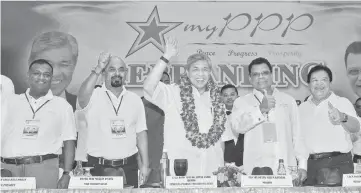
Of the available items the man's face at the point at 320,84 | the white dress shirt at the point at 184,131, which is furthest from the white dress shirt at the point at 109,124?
the man's face at the point at 320,84

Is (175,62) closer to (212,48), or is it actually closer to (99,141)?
(212,48)

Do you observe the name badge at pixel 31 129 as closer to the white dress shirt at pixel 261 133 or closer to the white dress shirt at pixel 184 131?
the white dress shirt at pixel 184 131

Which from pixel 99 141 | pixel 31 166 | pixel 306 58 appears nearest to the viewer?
pixel 31 166

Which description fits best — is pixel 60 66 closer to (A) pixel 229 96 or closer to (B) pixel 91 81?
(B) pixel 91 81

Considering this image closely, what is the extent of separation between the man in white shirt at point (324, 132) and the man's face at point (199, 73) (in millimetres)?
815

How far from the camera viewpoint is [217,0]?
5121 mm

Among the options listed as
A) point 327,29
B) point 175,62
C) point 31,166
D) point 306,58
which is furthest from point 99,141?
point 327,29

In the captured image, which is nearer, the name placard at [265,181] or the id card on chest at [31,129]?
the name placard at [265,181]

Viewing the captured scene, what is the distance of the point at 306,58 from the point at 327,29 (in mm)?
419

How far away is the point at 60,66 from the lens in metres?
5.00

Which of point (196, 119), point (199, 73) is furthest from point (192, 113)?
point (199, 73)

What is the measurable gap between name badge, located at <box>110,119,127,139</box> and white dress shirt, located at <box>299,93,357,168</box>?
51.6 inches

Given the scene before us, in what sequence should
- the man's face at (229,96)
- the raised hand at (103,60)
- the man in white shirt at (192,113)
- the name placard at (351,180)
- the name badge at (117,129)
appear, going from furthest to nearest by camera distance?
the man's face at (229,96) → the raised hand at (103,60) → the name badge at (117,129) → the man in white shirt at (192,113) → the name placard at (351,180)

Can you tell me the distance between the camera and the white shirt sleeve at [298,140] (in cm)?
313
